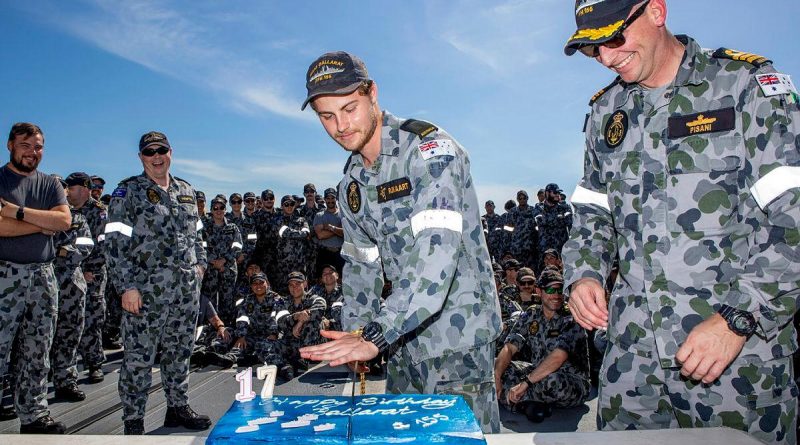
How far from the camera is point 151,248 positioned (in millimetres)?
4051

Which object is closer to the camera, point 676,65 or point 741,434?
point 741,434

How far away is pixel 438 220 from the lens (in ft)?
5.81

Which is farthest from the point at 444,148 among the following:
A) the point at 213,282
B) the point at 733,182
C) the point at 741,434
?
the point at 213,282

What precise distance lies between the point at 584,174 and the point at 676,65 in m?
0.49

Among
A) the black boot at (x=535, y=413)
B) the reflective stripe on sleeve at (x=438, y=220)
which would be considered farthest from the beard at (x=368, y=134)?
the black boot at (x=535, y=413)

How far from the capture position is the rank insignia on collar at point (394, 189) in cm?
197

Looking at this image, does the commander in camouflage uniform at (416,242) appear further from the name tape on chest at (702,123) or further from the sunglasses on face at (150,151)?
the sunglasses on face at (150,151)

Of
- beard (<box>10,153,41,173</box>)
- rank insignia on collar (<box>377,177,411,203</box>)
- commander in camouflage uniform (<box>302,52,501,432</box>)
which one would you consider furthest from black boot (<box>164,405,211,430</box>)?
rank insignia on collar (<box>377,177,411,203</box>)

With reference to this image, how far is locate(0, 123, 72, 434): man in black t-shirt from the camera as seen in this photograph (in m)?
3.78

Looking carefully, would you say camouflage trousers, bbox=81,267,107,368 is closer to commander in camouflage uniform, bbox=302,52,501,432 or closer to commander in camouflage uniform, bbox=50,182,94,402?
commander in camouflage uniform, bbox=50,182,94,402

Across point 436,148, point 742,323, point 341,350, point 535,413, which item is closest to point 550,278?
point 535,413

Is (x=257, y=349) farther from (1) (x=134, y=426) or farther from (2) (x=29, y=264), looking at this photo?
(2) (x=29, y=264)

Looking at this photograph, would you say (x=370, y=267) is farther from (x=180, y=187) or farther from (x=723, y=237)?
(x=180, y=187)

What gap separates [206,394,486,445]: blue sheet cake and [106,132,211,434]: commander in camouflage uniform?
3023 mm
